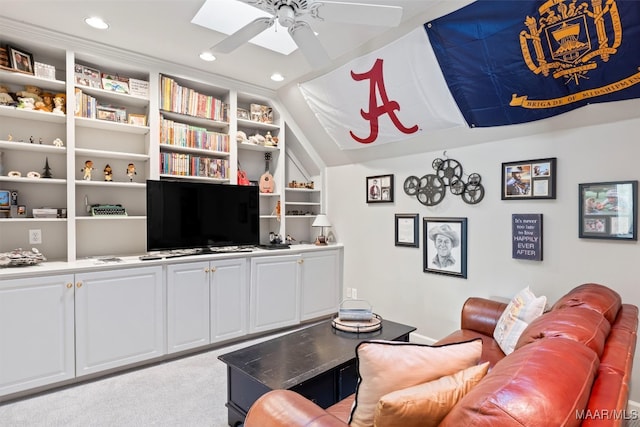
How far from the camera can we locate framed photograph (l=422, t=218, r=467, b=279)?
Result: 10.3ft

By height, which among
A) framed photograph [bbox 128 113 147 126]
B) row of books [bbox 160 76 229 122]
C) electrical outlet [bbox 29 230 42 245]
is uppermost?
row of books [bbox 160 76 229 122]

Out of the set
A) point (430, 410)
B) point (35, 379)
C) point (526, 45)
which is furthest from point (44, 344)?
point (526, 45)

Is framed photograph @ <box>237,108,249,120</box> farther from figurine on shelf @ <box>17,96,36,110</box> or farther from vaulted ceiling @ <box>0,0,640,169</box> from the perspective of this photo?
figurine on shelf @ <box>17,96,36,110</box>

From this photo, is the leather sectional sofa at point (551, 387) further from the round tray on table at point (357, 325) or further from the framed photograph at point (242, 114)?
the framed photograph at point (242, 114)

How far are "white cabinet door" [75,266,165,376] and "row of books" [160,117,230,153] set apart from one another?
4.32 ft

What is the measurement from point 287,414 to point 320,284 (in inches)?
119

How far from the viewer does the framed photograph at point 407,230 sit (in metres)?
3.50

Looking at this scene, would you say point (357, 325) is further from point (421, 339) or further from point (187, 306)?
point (187, 306)

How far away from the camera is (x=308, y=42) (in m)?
2.29

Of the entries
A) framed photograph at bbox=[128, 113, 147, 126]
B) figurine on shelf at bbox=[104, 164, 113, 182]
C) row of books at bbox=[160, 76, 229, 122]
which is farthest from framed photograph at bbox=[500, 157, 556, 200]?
figurine on shelf at bbox=[104, 164, 113, 182]

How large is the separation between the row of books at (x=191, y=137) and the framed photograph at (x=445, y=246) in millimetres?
2319

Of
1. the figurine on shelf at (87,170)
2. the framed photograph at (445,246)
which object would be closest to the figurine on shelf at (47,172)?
the figurine on shelf at (87,170)

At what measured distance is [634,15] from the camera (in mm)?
1784

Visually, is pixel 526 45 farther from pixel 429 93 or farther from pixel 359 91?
pixel 359 91
